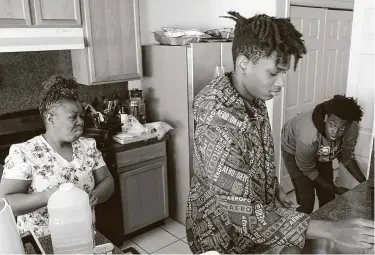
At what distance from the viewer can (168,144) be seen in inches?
129

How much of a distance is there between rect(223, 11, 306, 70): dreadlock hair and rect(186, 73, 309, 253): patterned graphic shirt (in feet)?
0.49

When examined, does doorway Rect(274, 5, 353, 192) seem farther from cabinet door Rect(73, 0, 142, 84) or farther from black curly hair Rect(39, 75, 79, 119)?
black curly hair Rect(39, 75, 79, 119)

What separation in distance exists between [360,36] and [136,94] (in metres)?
1.86

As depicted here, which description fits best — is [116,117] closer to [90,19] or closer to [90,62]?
[90,62]

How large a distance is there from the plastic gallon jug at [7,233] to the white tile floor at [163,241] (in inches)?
79.3

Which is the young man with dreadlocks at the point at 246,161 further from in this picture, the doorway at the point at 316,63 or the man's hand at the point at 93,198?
the doorway at the point at 316,63

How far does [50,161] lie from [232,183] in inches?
40.6

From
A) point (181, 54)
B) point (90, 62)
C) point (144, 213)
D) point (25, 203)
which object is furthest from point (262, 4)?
point (25, 203)

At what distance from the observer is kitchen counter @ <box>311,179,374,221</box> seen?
58.4 inches

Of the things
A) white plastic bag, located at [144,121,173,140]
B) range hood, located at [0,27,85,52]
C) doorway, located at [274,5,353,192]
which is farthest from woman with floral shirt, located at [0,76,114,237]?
doorway, located at [274,5,353,192]

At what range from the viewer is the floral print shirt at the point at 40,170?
1.67 meters

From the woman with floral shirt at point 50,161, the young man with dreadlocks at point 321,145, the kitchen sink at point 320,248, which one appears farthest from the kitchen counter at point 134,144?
the kitchen sink at point 320,248

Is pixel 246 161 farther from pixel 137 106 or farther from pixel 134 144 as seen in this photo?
pixel 137 106

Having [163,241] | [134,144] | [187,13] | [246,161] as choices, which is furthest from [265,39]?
[187,13]
